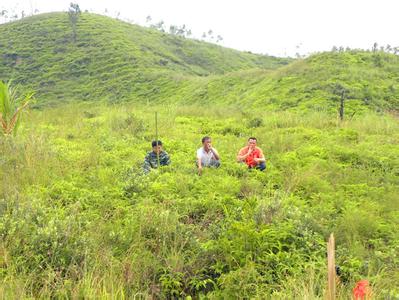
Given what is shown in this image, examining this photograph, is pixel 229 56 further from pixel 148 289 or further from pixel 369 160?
pixel 148 289

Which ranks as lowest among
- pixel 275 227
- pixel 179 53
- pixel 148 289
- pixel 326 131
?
pixel 148 289

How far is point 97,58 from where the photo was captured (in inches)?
1697

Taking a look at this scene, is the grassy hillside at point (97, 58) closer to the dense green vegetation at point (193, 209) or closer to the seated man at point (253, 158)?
the dense green vegetation at point (193, 209)

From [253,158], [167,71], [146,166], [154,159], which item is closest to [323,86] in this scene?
[253,158]

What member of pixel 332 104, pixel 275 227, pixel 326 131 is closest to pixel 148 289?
pixel 275 227

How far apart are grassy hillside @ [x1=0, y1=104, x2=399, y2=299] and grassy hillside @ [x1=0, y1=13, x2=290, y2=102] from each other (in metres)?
25.8

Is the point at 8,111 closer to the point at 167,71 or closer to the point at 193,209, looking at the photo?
the point at 193,209

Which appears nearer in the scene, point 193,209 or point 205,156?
point 193,209

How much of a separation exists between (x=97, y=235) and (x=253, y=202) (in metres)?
1.96

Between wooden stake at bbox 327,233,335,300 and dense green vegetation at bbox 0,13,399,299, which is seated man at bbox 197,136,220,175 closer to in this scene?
dense green vegetation at bbox 0,13,399,299

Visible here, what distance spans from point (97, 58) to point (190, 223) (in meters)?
41.2

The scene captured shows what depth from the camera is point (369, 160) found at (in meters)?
8.01

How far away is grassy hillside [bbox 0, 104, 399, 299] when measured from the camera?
357 cm

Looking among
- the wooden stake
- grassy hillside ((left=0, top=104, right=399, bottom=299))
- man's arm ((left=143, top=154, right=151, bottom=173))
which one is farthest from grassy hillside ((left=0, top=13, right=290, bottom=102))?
the wooden stake
